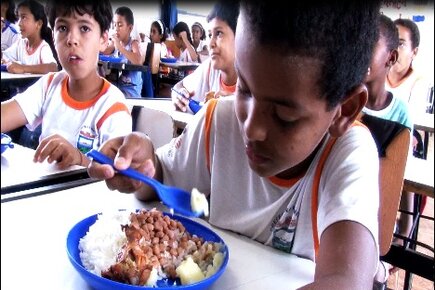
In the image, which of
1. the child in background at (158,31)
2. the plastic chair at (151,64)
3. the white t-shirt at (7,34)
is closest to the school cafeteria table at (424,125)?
the plastic chair at (151,64)

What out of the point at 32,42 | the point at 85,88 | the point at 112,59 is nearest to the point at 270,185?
the point at 85,88

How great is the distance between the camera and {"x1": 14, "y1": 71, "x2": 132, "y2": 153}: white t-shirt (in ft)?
3.19

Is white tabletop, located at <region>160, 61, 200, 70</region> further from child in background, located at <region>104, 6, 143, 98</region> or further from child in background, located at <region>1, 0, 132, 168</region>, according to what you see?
child in background, located at <region>1, 0, 132, 168</region>

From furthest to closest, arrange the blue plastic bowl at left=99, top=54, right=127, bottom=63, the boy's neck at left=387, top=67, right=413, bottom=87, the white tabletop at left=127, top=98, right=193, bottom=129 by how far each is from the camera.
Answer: the boy's neck at left=387, top=67, right=413, bottom=87 → the white tabletop at left=127, top=98, right=193, bottom=129 → the blue plastic bowl at left=99, top=54, right=127, bottom=63

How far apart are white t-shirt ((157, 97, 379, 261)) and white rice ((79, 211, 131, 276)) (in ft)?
0.44

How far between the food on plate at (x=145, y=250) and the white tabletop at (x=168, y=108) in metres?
0.89

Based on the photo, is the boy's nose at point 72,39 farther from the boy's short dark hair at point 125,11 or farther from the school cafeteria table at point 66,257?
the boy's short dark hair at point 125,11

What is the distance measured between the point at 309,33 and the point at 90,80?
0.85 metres

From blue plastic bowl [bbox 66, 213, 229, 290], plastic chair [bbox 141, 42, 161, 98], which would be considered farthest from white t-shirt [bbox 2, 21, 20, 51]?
plastic chair [bbox 141, 42, 161, 98]

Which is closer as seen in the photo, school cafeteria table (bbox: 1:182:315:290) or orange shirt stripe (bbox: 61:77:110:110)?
school cafeteria table (bbox: 1:182:315:290)

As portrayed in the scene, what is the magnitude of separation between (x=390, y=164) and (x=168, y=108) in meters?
1.12

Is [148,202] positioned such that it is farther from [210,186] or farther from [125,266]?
[125,266]

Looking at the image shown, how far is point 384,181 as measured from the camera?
857mm

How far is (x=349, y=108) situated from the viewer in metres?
0.49
